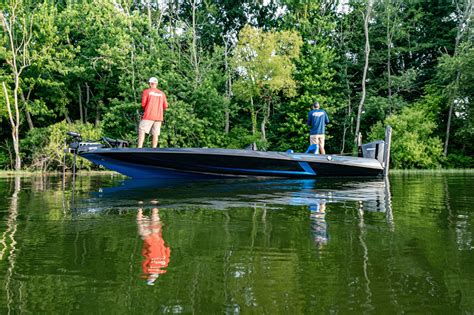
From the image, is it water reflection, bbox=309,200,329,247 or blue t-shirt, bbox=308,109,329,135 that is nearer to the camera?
water reflection, bbox=309,200,329,247

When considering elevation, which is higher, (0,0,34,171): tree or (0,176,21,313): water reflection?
(0,0,34,171): tree

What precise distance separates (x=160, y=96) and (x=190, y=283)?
25.1 feet

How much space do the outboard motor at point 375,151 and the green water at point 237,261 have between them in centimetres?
620

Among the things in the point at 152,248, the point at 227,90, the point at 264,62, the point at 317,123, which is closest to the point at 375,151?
the point at 317,123

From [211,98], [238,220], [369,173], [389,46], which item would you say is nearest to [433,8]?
[389,46]

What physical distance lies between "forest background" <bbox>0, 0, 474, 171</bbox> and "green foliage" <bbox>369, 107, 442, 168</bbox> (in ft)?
0.22

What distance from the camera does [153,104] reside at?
927 centimetres

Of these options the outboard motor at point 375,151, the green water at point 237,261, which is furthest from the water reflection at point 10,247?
the outboard motor at point 375,151

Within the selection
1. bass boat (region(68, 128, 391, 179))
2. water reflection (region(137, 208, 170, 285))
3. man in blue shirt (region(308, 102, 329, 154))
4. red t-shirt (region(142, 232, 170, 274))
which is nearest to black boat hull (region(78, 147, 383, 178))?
bass boat (region(68, 128, 391, 179))

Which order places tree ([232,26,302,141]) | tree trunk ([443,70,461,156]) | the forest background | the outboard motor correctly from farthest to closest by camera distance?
1. tree ([232,26,302,141])
2. tree trunk ([443,70,461,156])
3. the forest background
4. the outboard motor

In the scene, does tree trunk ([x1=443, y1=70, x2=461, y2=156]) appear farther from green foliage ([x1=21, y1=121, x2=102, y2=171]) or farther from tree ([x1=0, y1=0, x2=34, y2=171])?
tree ([x1=0, y1=0, x2=34, y2=171])

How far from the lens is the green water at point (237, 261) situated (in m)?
1.74

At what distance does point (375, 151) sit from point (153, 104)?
508 cm

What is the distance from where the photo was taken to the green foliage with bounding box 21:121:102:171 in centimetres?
1622
